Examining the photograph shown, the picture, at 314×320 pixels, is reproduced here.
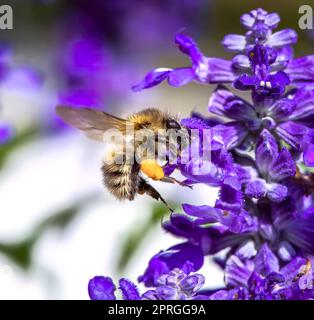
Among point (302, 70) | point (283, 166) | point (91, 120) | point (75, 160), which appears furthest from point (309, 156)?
point (75, 160)

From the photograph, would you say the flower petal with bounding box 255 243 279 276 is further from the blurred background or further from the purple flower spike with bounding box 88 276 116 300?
the blurred background

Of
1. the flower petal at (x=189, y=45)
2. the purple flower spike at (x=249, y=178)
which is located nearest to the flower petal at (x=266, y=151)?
the purple flower spike at (x=249, y=178)

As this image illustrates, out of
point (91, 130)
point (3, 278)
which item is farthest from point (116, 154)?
point (3, 278)

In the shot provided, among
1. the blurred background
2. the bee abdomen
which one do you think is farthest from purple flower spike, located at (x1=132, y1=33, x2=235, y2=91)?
the blurred background

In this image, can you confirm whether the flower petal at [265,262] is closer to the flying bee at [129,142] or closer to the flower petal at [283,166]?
the flower petal at [283,166]

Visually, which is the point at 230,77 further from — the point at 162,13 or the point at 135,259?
the point at 162,13

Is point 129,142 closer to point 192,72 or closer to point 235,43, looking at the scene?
point 192,72

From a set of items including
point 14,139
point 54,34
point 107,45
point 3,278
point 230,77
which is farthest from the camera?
point 54,34
